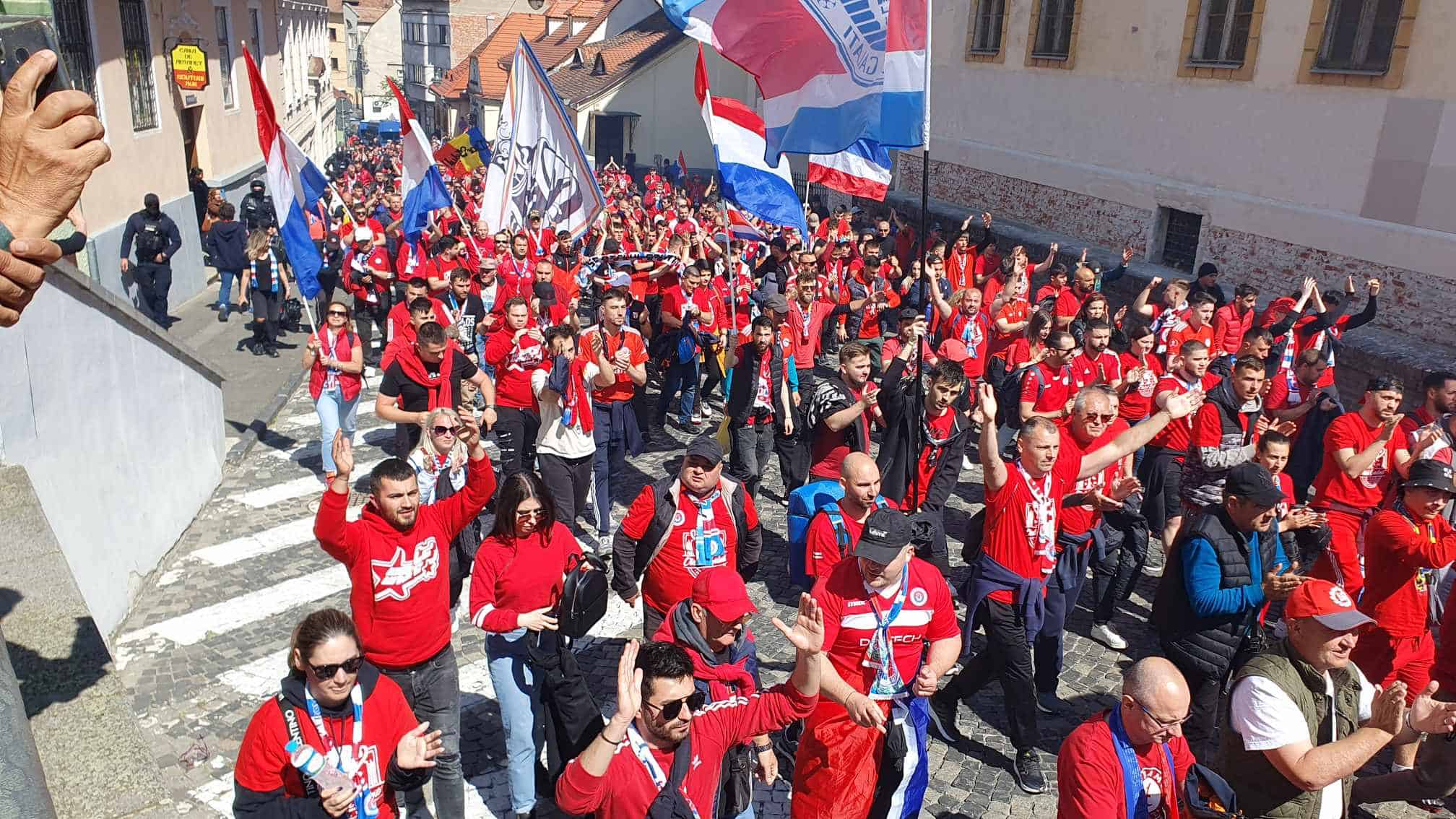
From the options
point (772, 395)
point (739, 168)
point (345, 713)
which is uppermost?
point (739, 168)

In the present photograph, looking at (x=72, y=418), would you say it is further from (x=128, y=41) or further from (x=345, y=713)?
(x=128, y=41)

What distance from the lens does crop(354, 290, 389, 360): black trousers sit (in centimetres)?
1438

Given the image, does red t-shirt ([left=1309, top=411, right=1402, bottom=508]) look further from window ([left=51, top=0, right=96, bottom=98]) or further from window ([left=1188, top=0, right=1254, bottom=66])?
window ([left=51, top=0, right=96, bottom=98])

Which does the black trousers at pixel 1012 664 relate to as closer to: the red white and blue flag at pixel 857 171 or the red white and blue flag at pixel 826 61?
the red white and blue flag at pixel 826 61

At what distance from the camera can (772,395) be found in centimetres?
911

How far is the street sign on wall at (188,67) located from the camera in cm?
1902

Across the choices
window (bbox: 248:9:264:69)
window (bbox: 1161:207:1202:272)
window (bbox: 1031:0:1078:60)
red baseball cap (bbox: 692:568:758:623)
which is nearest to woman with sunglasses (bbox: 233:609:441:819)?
red baseball cap (bbox: 692:568:758:623)

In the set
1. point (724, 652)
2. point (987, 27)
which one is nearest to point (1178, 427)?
point (724, 652)

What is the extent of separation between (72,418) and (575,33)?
50.6m

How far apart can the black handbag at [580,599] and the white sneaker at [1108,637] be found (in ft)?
13.1

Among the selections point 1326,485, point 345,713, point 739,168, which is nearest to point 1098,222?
point 739,168

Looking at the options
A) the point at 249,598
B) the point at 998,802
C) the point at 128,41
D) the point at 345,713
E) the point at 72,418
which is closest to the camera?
the point at 345,713

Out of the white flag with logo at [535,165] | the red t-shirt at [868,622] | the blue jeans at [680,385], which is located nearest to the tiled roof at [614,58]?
the white flag with logo at [535,165]

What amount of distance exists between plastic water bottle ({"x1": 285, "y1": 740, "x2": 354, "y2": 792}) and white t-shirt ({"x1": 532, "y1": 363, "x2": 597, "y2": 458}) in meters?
4.36
